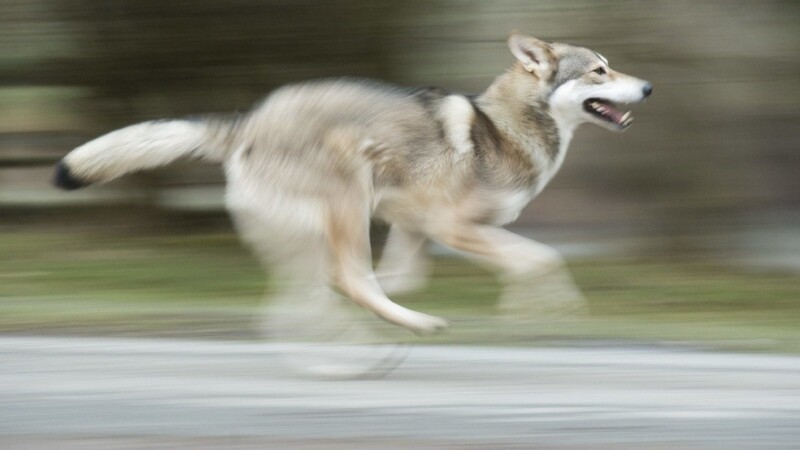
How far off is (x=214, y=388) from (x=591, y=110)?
2.77 m

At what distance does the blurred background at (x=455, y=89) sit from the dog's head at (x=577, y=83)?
224 cm

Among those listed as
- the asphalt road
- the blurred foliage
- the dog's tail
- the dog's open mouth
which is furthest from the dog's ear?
the blurred foliage

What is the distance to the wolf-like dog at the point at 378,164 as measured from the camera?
5.90 m

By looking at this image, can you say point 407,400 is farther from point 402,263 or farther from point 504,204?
point 504,204

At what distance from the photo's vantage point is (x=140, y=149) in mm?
5816

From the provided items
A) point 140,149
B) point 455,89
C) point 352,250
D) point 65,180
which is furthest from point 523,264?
point 455,89

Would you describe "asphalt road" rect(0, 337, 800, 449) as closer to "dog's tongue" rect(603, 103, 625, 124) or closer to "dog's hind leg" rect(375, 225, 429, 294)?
"dog's hind leg" rect(375, 225, 429, 294)

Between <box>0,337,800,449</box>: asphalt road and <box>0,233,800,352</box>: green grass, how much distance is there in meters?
1.03

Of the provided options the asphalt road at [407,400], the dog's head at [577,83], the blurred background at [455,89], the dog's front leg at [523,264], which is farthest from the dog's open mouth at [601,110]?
the blurred background at [455,89]

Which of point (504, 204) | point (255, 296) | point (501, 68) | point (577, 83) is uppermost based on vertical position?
point (577, 83)

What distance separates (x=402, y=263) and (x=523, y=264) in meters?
0.74

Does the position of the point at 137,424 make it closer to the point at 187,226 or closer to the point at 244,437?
the point at 244,437

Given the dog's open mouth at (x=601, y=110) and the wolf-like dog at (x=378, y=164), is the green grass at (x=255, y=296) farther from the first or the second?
the dog's open mouth at (x=601, y=110)

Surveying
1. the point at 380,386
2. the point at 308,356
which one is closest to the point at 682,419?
the point at 380,386
